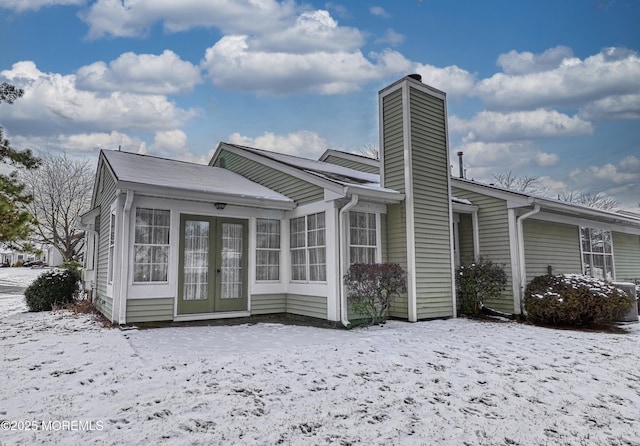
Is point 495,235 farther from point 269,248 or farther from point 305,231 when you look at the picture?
point 269,248

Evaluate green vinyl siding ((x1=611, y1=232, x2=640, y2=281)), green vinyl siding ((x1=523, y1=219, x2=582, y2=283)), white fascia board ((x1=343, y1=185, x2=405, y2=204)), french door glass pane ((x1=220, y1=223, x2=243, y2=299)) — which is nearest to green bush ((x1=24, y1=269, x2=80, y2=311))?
french door glass pane ((x1=220, y1=223, x2=243, y2=299))

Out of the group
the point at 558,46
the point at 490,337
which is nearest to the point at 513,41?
the point at 558,46

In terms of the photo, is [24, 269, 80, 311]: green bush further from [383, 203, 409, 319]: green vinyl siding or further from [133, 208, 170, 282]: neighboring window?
[383, 203, 409, 319]: green vinyl siding

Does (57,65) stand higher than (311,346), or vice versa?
(57,65)

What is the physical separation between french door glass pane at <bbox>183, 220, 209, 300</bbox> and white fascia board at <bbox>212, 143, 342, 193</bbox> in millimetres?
2228

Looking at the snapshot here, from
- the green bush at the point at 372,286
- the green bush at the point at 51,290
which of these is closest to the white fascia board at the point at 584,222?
the green bush at the point at 372,286

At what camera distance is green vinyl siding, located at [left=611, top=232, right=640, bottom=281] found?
521 inches

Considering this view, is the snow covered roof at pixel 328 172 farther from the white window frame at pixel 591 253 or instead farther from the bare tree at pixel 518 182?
the bare tree at pixel 518 182

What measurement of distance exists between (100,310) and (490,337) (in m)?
8.41

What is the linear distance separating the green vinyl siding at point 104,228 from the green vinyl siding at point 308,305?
3826 millimetres

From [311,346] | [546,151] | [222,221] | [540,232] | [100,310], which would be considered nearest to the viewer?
[311,346]

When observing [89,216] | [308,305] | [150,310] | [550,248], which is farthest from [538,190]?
[150,310]

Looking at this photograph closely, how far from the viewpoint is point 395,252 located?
8516 millimetres

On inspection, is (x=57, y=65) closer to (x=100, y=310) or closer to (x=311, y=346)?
(x=100, y=310)
